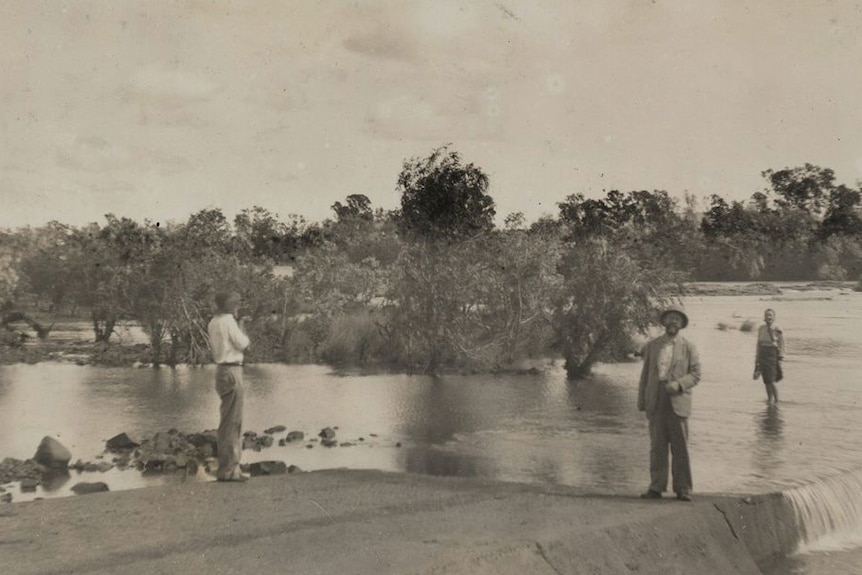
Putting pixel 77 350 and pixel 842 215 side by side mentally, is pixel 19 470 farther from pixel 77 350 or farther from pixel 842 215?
pixel 842 215

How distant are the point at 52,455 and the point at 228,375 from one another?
15.7ft

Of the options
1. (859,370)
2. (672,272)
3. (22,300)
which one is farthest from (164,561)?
(22,300)

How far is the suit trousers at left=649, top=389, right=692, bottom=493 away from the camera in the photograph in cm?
952

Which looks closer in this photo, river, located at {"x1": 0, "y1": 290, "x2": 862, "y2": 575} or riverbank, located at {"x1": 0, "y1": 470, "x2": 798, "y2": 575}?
riverbank, located at {"x1": 0, "y1": 470, "x2": 798, "y2": 575}

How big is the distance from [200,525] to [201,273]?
2211 cm

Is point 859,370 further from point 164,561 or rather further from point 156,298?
point 164,561

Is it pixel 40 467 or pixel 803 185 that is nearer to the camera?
pixel 40 467

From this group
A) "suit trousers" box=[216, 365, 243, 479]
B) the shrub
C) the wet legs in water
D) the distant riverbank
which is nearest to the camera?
"suit trousers" box=[216, 365, 243, 479]

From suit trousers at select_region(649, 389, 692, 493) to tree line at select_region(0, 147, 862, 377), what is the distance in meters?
15.2

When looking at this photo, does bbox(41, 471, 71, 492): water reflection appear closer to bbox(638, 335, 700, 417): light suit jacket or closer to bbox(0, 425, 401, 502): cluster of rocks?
bbox(0, 425, 401, 502): cluster of rocks

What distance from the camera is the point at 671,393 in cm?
948

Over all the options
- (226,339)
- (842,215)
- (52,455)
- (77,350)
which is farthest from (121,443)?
(842,215)

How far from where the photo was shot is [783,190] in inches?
1561

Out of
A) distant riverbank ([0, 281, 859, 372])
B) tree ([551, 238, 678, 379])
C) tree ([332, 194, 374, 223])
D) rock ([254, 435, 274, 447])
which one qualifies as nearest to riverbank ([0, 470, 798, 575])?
rock ([254, 435, 274, 447])
